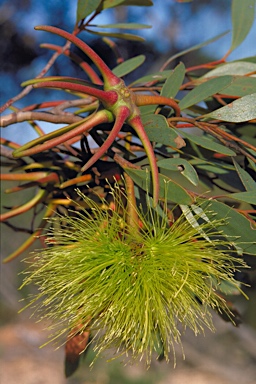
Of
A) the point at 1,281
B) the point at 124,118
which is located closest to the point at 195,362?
the point at 1,281

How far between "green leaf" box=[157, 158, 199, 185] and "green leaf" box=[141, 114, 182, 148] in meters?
0.02

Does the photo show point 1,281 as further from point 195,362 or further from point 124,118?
point 124,118

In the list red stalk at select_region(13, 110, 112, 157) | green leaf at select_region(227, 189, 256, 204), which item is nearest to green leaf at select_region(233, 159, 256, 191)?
green leaf at select_region(227, 189, 256, 204)

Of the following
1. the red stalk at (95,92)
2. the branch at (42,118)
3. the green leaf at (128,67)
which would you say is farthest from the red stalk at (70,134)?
the green leaf at (128,67)

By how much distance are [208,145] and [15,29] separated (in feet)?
3.31

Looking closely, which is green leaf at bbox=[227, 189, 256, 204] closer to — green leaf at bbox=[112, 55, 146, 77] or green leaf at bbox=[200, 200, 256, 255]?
green leaf at bbox=[200, 200, 256, 255]

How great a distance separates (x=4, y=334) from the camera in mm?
1508

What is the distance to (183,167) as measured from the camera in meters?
0.40

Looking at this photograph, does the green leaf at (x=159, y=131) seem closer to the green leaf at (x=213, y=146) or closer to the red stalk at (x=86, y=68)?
the green leaf at (x=213, y=146)

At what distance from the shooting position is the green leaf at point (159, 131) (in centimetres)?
39

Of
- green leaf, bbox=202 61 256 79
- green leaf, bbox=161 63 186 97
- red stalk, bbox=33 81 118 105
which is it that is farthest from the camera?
green leaf, bbox=202 61 256 79

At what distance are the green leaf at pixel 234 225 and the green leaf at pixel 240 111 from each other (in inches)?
3.5

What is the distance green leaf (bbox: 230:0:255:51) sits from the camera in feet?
1.93

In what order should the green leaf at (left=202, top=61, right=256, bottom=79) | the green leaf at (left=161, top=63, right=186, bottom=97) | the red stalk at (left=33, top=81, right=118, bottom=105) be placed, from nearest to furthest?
the red stalk at (left=33, top=81, right=118, bottom=105) → the green leaf at (left=161, top=63, right=186, bottom=97) → the green leaf at (left=202, top=61, right=256, bottom=79)
